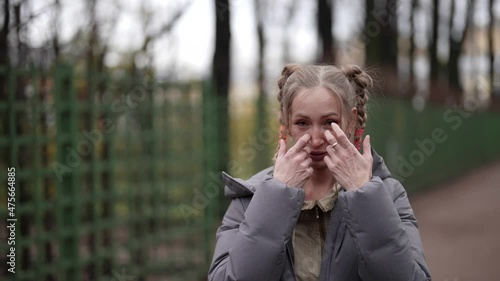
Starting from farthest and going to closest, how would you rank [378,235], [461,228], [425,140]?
[425,140], [461,228], [378,235]

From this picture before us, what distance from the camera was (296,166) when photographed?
2.43 metres

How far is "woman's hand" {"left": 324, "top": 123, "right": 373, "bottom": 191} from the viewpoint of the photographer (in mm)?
2391

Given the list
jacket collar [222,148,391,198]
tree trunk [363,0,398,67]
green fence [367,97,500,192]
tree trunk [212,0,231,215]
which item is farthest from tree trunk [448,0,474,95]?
jacket collar [222,148,391,198]

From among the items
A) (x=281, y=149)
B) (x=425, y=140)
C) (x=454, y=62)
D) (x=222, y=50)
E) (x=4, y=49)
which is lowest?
(x=425, y=140)

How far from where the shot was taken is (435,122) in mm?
21719

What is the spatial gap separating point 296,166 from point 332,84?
1.08 ft

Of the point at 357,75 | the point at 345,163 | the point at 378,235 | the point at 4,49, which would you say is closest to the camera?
the point at 378,235

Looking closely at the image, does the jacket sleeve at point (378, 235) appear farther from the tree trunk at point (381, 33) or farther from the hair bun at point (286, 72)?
the tree trunk at point (381, 33)

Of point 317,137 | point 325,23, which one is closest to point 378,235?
point 317,137

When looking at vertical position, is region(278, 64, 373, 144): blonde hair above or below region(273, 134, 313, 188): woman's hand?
above

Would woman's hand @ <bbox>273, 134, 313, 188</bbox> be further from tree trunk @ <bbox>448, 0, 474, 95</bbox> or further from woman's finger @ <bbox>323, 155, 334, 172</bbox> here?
tree trunk @ <bbox>448, 0, 474, 95</bbox>

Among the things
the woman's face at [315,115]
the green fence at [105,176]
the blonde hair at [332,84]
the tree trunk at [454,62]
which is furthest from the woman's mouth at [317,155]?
the tree trunk at [454,62]

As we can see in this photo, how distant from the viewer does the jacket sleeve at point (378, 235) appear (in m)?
2.28

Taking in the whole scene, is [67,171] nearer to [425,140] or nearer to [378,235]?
[378,235]
